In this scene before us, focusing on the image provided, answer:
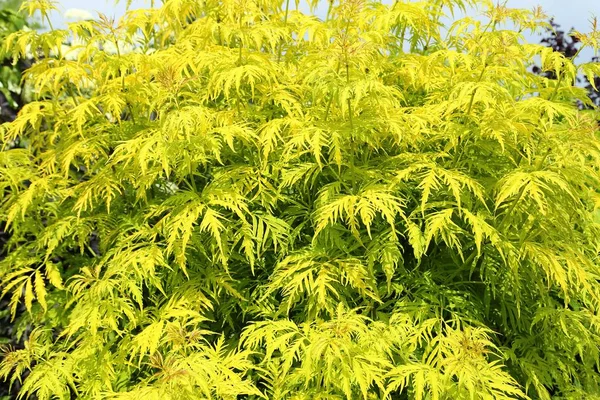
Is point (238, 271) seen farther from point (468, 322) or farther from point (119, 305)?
point (468, 322)

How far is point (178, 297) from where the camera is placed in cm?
217

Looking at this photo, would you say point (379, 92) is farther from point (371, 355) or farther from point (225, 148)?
point (371, 355)

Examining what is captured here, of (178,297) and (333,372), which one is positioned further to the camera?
(178,297)

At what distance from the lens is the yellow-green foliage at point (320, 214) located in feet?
6.35

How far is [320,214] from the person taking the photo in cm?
201

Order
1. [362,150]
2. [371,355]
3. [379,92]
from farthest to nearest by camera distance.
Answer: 1. [362,150]
2. [379,92]
3. [371,355]

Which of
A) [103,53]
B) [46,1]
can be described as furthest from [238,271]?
[46,1]

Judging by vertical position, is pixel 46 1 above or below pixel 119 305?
above

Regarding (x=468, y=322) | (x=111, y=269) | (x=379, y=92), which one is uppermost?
(x=379, y=92)

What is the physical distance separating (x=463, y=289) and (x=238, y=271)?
0.88 m

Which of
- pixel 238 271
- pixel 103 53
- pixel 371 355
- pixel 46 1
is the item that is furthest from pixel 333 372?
pixel 46 1

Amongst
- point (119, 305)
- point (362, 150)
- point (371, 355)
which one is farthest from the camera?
point (362, 150)

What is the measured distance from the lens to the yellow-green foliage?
6.35ft

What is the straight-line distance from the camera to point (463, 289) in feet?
7.77
